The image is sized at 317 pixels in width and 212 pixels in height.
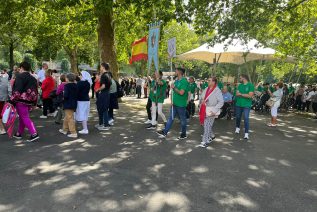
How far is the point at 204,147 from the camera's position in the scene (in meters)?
8.24

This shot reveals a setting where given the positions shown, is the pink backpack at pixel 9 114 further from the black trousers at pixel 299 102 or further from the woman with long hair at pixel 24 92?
the black trousers at pixel 299 102

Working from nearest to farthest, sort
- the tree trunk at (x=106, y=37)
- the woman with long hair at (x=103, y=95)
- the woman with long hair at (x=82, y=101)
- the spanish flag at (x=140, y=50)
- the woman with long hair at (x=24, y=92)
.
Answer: the woman with long hair at (x=24, y=92), the woman with long hair at (x=82, y=101), the woman with long hair at (x=103, y=95), the spanish flag at (x=140, y=50), the tree trunk at (x=106, y=37)

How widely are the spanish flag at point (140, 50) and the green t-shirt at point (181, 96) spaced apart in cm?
351

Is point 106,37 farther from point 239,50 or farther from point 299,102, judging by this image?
point 299,102

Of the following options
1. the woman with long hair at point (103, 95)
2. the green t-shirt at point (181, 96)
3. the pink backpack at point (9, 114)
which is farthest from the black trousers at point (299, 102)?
the pink backpack at point (9, 114)

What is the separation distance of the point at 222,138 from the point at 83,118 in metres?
3.94

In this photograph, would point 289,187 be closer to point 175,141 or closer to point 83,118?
point 175,141

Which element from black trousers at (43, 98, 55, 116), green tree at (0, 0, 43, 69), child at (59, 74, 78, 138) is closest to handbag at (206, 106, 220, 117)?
child at (59, 74, 78, 138)

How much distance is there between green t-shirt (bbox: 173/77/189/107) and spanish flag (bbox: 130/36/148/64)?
3.51m

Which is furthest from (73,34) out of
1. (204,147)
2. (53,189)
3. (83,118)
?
(53,189)

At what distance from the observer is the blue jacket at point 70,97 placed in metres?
8.59

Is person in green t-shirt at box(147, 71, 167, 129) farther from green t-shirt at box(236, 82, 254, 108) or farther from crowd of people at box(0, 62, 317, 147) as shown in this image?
green t-shirt at box(236, 82, 254, 108)

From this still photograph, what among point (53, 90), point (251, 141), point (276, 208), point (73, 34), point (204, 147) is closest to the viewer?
point (276, 208)

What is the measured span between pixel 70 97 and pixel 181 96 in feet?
9.32
